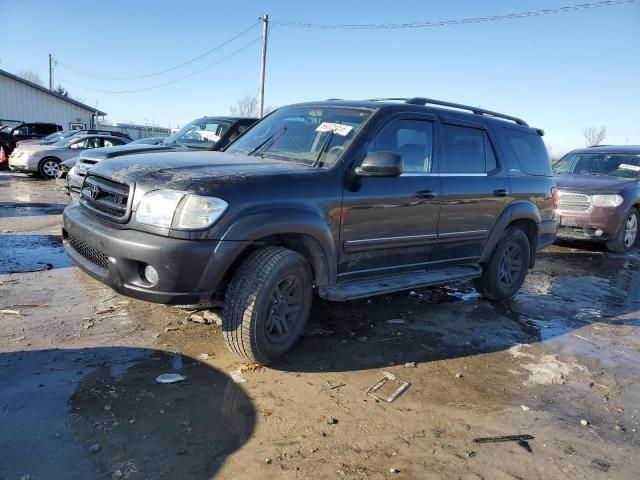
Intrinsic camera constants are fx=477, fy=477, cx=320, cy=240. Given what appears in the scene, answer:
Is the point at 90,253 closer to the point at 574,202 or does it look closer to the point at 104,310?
the point at 104,310

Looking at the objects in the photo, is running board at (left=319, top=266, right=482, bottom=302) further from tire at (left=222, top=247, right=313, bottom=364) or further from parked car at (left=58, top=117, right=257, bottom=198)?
parked car at (left=58, top=117, right=257, bottom=198)

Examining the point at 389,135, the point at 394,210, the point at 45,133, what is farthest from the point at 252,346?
the point at 45,133

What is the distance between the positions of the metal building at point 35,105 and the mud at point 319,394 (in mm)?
32046

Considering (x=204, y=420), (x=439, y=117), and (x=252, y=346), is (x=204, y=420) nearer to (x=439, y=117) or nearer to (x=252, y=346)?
(x=252, y=346)

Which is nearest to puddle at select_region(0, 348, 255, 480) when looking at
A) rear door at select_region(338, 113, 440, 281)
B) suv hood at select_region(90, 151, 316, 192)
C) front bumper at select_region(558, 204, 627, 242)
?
suv hood at select_region(90, 151, 316, 192)

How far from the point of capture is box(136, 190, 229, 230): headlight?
2977mm

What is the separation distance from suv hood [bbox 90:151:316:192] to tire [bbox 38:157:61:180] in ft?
41.7

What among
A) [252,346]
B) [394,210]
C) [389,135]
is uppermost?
[389,135]

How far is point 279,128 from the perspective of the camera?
4.46m

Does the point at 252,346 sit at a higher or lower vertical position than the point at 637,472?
higher

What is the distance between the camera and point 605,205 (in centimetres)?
852

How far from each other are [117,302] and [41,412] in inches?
73.5

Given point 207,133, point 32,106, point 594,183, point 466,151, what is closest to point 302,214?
point 466,151

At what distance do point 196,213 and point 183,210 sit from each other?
0.08 metres
